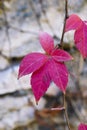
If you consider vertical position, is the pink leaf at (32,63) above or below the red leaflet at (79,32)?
below

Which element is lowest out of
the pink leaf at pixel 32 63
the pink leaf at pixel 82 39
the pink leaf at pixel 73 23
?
the pink leaf at pixel 32 63

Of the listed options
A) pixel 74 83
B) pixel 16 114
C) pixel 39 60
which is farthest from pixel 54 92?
pixel 39 60

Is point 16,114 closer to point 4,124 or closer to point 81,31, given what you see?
point 4,124

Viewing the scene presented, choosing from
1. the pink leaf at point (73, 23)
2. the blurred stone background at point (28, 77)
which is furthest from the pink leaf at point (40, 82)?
Result: the blurred stone background at point (28, 77)

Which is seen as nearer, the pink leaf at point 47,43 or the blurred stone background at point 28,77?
the pink leaf at point 47,43

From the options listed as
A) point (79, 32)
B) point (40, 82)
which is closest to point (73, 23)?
point (79, 32)

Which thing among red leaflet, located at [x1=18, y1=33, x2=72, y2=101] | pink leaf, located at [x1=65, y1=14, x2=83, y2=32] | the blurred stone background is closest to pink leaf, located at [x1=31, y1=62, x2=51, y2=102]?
red leaflet, located at [x1=18, y1=33, x2=72, y2=101]

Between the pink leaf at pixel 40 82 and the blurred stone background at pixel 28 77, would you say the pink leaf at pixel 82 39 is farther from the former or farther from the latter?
the blurred stone background at pixel 28 77
